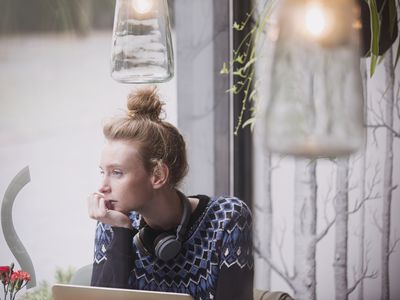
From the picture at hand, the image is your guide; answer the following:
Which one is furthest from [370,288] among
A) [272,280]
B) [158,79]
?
[158,79]

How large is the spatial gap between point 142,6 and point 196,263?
0.99 metres

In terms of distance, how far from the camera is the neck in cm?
211

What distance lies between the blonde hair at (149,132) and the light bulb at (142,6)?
0.85m

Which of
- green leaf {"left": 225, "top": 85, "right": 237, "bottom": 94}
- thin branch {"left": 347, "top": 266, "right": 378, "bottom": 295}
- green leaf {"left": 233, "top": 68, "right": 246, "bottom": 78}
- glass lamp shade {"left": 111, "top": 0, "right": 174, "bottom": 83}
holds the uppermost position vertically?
green leaf {"left": 233, "top": 68, "right": 246, "bottom": 78}

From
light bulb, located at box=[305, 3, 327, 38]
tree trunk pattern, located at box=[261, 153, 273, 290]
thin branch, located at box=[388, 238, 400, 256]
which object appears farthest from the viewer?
tree trunk pattern, located at box=[261, 153, 273, 290]

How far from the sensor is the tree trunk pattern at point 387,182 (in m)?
3.18

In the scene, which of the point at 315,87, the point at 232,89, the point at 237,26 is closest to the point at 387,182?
the point at 232,89

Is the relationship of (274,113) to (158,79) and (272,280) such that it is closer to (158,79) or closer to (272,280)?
(158,79)

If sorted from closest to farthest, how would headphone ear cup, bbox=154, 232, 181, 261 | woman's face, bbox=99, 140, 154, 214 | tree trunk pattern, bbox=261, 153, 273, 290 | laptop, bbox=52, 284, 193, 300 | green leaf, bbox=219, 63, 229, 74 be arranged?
laptop, bbox=52, 284, 193, 300 < headphone ear cup, bbox=154, 232, 181, 261 < woman's face, bbox=99, 140, 154, 214 < green leaf, bbox=219, 63, 229, 74 < tree trunk pattern, bbox=261, 153, 273, 290

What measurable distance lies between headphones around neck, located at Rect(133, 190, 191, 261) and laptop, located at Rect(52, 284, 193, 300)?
0.44 meters

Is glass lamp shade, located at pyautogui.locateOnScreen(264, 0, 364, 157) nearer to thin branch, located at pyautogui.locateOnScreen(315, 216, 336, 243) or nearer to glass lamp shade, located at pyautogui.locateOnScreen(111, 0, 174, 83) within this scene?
glass lamp shade, located at pyautogui.locateOnScreen(111, 0, 174, 83)

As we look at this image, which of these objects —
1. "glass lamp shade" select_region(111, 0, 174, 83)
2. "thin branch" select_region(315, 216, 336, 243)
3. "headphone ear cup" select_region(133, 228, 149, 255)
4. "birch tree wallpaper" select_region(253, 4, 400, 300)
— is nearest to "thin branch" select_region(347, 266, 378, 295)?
"birch tree wallpaper" select_region(253, 4, 400, 300)

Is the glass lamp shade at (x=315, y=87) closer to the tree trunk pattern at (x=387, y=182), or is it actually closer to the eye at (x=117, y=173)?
the eye at (x=117, y=173)

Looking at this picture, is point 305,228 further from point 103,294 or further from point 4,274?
point 103,294
